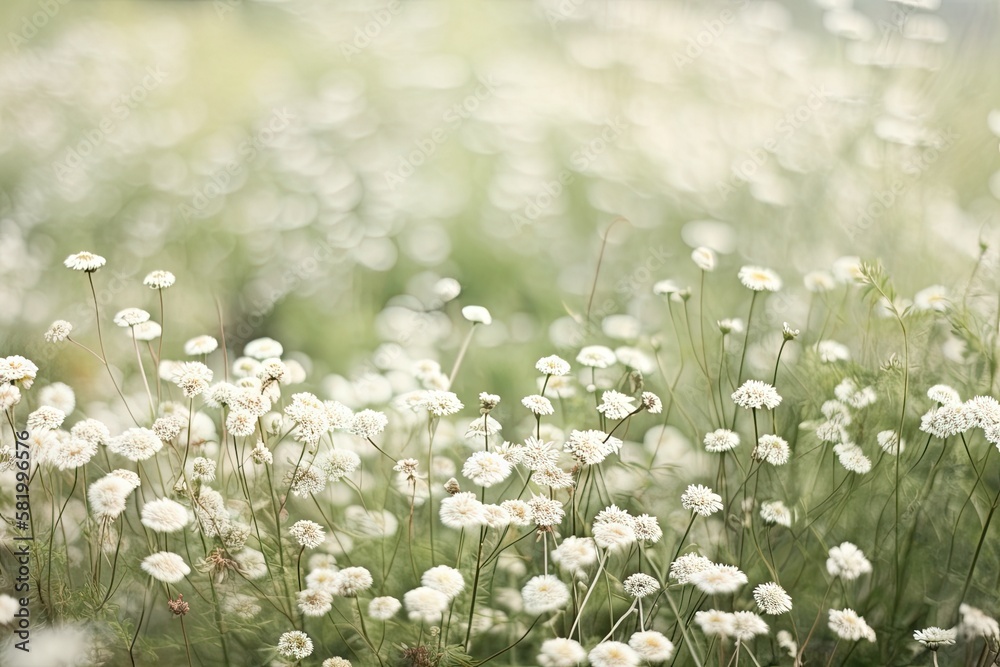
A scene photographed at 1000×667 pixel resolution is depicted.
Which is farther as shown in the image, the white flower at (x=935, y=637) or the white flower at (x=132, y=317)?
the white flower at (x=132, y=317)

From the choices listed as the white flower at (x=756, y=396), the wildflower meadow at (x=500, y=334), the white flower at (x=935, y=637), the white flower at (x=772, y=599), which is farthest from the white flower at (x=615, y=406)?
the white flower at (x=935, y=637)

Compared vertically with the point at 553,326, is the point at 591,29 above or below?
above

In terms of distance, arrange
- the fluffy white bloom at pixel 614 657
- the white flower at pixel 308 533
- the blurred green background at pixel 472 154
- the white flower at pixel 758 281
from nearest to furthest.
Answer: the fluffy white bloom at pixel 614 657
the white flower at pixel 308 533
the white flower at pixel 758 281
the blurred green background at pixel 472 154

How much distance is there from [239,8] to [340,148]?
1.54 ft

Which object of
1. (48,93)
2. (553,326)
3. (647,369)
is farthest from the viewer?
(48,93)

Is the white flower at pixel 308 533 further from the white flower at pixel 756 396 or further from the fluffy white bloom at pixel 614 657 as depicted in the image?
the white flower at pixel 756 396

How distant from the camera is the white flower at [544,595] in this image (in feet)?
2.30

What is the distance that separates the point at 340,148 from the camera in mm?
1703

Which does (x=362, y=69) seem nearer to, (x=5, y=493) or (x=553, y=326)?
(x=553, y=326)

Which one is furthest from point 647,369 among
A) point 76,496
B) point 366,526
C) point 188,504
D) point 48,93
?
point 48,93

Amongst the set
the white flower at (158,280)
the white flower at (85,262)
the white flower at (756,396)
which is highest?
the white flower at (85,262)

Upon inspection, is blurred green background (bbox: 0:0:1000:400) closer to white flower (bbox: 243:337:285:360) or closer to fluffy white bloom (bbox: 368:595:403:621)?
white flower (bbox: 243:337:285:360)

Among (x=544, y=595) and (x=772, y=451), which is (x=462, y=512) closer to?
(x=544, y=595)

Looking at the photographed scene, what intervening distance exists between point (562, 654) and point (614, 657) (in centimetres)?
4
